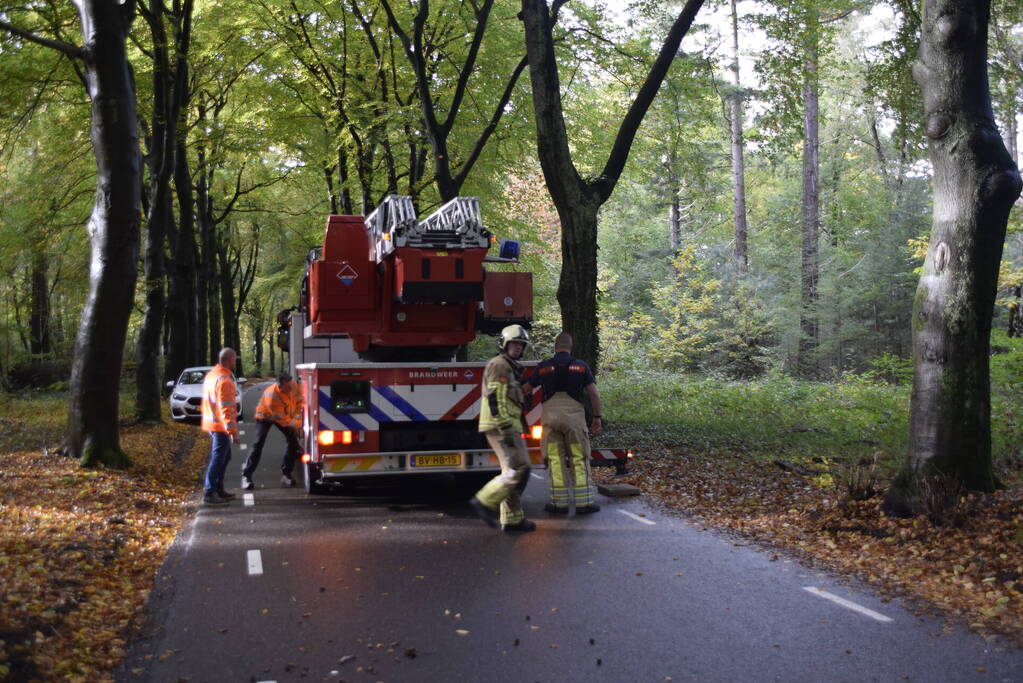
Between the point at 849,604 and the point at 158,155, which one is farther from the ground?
the point at 158,155

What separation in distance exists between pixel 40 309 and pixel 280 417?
66.8 feet

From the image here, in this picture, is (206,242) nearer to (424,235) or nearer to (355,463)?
(424,235)

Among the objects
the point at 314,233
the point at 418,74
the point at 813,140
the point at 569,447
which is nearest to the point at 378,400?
the point at 569,447

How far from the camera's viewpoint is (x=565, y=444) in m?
10.0

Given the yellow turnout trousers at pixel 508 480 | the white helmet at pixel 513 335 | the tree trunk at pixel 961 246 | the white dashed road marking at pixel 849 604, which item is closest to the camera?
the white dashed road marking at pixel 849 604

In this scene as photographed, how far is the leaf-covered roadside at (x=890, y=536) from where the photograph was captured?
6355 mm

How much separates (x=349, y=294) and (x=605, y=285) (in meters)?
26.2

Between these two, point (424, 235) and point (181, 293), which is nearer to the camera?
point (424, 235)

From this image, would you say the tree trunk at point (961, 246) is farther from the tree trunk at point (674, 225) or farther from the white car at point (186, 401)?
the tree trunk at point (674, 225)

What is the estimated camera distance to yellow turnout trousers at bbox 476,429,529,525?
29.6 ft

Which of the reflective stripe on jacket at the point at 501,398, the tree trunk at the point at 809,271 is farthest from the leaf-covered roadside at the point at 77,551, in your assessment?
the tree trunk at the point at 809,271

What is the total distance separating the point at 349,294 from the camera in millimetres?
10891

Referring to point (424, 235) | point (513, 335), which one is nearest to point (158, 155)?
point (424, 235)

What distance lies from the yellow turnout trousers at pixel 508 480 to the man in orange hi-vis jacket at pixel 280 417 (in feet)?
13.5
